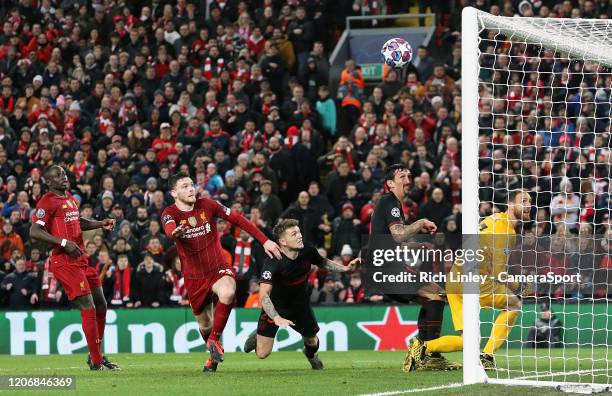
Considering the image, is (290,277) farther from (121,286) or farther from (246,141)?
(246,141)

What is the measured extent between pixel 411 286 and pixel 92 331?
3411 mm

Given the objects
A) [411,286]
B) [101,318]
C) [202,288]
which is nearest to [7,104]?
[101,318]

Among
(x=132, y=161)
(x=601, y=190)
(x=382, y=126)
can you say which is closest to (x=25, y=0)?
(x=132, y=161)

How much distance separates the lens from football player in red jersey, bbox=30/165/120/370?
1264cm

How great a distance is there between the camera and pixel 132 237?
65.6ft

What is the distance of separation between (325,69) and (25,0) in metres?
7.64

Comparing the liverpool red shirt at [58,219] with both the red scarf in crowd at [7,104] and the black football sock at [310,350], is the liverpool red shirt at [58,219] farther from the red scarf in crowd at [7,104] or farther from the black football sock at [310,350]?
the red scarf in crowd at [7,104]

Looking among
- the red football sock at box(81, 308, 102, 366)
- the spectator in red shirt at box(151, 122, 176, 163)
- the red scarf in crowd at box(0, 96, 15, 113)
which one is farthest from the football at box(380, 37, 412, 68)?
the red scarf in crowd at box(0, 96, 15, 113)

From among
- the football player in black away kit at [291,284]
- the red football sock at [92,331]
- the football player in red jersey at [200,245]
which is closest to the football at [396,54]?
the football player in black away kit at [291,284]

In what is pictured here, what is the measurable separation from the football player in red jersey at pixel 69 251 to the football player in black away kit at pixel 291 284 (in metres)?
1.68

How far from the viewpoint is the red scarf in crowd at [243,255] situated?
19188 millimetres

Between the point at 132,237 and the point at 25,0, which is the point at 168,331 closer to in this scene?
the point at 132,237

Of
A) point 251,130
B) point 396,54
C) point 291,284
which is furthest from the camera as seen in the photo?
point 251,130
